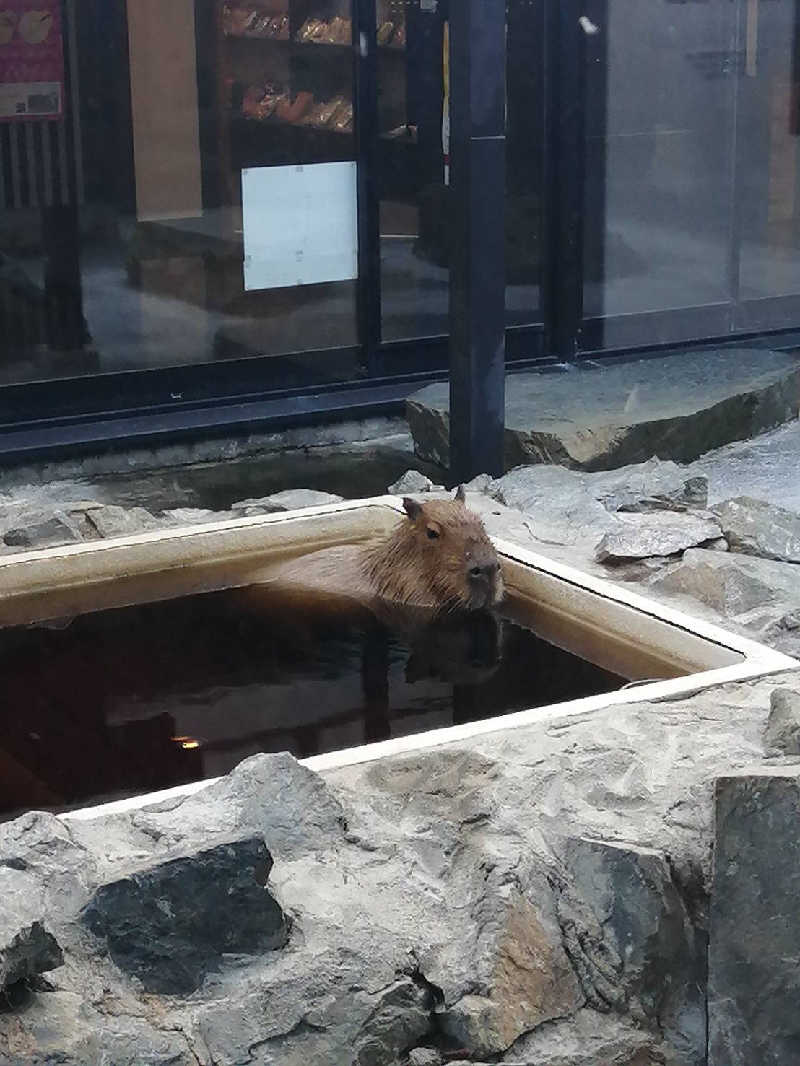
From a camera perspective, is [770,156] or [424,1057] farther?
[770,156]

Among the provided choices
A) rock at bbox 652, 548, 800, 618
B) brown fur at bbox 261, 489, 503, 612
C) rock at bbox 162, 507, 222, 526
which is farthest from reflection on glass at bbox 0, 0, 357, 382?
rock at bbox 652, 548, 800, 618

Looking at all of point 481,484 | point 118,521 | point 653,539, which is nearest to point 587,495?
point 481,484

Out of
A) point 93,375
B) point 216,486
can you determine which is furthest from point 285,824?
point 93,375

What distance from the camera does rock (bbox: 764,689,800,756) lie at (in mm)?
3449

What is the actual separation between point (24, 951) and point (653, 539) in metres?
2.60

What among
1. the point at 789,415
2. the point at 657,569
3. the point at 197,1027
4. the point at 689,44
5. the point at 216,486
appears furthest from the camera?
the point at 689,44

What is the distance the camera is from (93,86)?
7.32m

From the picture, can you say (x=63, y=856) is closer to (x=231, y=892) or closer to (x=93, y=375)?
(x=231, y=892)

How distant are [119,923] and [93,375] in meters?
4.94

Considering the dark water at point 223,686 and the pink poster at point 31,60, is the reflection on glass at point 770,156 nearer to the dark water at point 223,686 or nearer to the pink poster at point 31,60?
the pink poster at point 31,60

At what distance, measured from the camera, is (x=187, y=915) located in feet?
9.69

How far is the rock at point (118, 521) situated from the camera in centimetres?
545

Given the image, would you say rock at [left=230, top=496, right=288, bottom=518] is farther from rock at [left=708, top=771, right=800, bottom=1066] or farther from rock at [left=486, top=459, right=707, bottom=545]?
rock at [left=708, top=771, right=800, bottom=1066]

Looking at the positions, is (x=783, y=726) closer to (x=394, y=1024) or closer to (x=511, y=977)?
(x=511, y=977)
